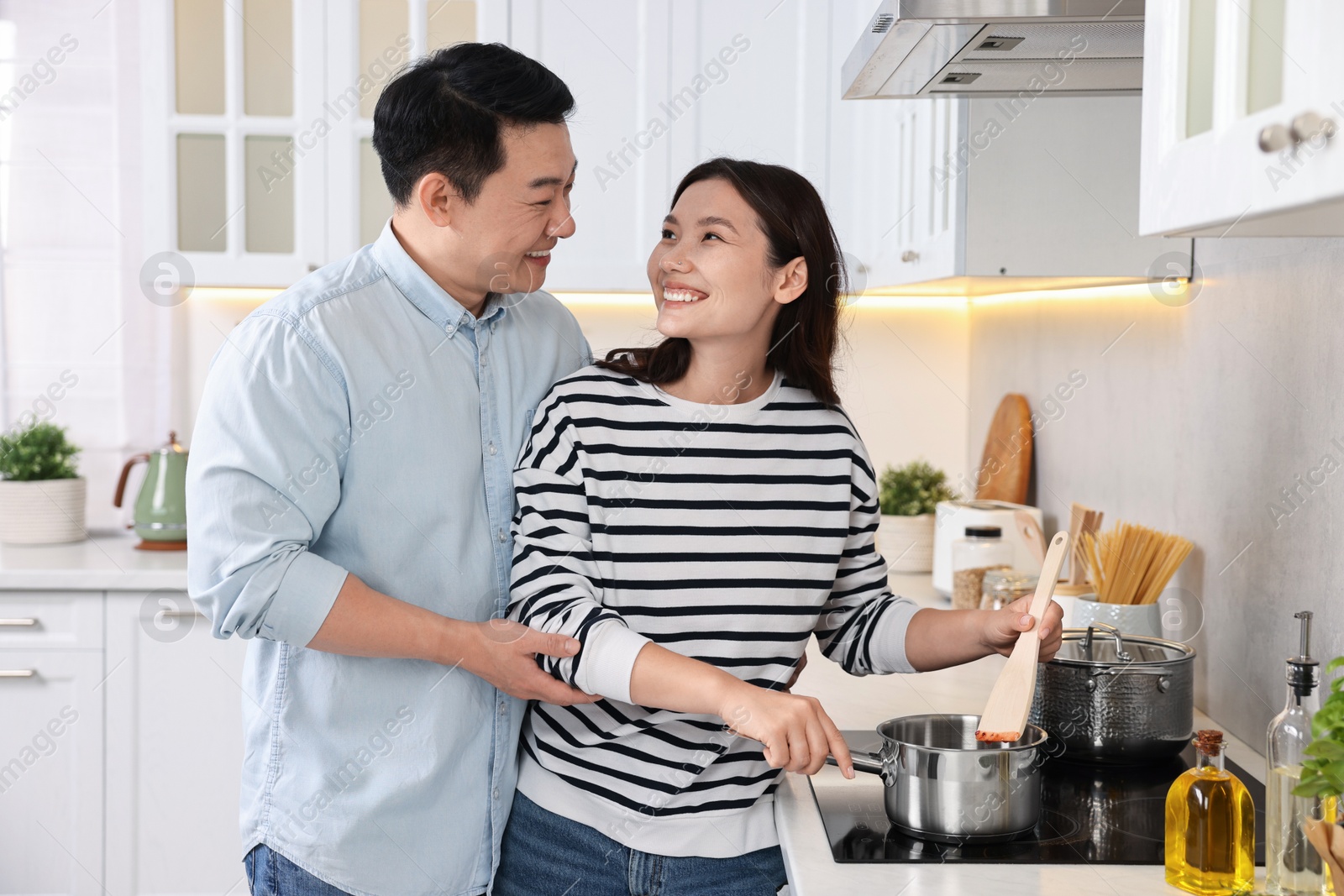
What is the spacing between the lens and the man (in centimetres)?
110

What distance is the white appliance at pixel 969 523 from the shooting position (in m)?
2.15

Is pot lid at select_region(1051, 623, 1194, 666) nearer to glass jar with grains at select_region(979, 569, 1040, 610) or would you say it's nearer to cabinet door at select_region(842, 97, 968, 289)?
glass jar with grains at select_region(979, 569, 1040, 610)

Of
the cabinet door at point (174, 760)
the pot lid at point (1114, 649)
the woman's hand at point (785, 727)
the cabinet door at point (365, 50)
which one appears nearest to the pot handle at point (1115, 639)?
the pot lid at point (1114, 649)

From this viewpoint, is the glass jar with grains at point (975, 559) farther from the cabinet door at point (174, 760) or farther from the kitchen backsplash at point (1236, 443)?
the cabinet door at point (174, 760)

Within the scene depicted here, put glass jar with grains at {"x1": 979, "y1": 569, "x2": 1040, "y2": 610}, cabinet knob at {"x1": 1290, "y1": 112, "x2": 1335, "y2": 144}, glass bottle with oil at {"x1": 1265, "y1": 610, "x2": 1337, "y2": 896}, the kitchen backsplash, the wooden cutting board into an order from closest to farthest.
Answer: cabinet knob at {"x1": 1290, "y1": 112, "x2": 1335, "y2": 144} → glass bottle with oil at {"x1": 1265, "y1": 610, "x2": 1337, "y2": 896} → the kitchen backsplash → glass jar with grains at {"x1": 979, "y1": 569, "x2": 1040, "y2": 610} → the wooden cutting board

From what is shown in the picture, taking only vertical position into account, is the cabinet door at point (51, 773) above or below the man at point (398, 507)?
below

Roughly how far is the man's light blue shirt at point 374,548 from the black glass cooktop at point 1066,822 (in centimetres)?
36

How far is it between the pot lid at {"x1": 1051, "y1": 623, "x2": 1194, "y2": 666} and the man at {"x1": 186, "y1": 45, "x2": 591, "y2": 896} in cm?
58

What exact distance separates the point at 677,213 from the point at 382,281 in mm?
325

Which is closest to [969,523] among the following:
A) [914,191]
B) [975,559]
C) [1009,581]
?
[975,559]

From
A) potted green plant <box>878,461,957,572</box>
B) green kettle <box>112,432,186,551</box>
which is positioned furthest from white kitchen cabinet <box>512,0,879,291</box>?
green kettle <box>112,432,186,551</box>

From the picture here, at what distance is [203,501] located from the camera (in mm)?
1096

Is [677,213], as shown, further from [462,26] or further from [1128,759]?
[462,26]

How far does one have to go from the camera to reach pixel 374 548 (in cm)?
117
